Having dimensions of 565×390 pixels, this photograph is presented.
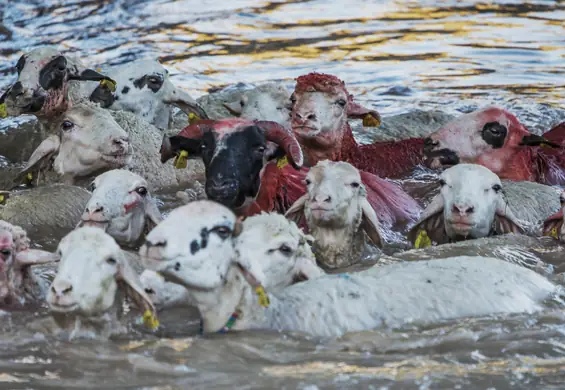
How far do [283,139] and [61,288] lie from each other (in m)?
3.24

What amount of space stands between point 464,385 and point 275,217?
1.79 m

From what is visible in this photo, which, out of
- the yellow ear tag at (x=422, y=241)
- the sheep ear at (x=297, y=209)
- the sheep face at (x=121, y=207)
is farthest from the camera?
the yellow ear tag at (x=422, y=241)

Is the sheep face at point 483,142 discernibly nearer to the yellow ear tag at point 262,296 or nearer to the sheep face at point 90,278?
the sheep face at point 90,278

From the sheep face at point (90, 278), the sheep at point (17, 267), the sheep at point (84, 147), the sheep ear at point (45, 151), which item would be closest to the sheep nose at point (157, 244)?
the sheep face at point (90, 278)

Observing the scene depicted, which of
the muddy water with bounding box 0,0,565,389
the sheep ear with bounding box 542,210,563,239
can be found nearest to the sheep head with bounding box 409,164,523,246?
the sheep ear with bounding box 542,210,563,239

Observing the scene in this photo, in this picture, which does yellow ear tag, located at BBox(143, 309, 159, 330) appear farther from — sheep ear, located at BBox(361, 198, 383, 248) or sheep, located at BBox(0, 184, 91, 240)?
sheep, located at BBox(0, 184, 91, 240)

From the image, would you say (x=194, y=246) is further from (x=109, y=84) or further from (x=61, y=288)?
(x=109, y=84)

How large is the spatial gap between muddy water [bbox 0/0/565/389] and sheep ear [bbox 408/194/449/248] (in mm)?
2330

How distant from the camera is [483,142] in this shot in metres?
12.2

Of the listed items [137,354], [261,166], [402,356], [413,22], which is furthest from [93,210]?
[413,22]

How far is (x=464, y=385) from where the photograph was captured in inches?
279

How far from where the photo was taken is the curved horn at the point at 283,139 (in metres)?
10.1

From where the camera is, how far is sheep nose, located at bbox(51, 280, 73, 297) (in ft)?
23.9

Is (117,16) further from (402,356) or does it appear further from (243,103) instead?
(402,356)
